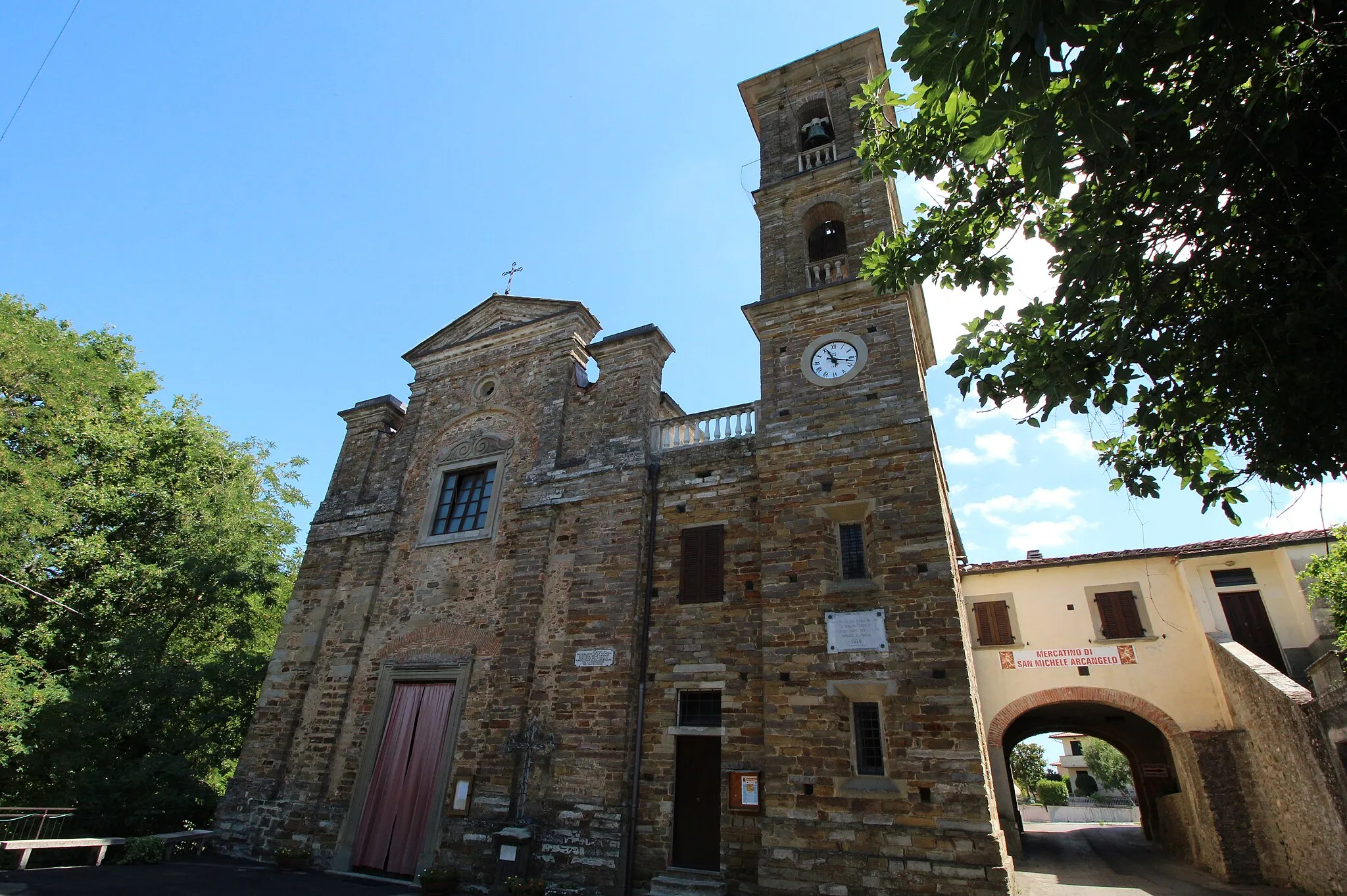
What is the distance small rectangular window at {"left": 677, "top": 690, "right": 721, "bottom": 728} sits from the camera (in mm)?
9352

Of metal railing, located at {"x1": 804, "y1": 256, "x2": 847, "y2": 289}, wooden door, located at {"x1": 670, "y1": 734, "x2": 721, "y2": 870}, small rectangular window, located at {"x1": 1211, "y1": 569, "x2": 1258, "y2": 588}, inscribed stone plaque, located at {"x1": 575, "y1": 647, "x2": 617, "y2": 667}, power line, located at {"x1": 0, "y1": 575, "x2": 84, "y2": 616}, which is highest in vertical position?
metal railing, located at {"x1": 804, "y1": 256, "x2": 847, "y2": 289}

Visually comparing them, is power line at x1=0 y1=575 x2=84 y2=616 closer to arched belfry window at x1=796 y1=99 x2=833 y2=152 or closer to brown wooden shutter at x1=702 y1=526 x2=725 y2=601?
brown wooden shutter at x1=702 y1=526 x2=725 y2=601

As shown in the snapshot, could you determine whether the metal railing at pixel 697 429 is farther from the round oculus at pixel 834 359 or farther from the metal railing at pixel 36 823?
the metal railing at pixel 36 823

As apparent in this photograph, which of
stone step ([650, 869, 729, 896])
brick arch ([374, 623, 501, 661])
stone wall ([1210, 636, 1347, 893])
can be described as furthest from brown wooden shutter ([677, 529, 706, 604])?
stone wall ([1210, 636, 1347, 893])

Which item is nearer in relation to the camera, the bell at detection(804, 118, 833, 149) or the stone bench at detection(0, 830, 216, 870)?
the stone bench at detection(0, 830, 216, 870)

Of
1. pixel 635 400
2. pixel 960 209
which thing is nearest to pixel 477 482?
pixel 635 400

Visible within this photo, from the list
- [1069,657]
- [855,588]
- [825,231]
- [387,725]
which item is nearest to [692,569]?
[855,588]

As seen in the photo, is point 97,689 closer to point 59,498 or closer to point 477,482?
point 59,498

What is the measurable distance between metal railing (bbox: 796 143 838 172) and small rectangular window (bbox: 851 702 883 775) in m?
9.83

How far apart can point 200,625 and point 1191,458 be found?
2037 centimetres

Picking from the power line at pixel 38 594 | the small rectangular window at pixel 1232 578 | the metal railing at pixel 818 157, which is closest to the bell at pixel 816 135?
the metal railing at pixel 818 157

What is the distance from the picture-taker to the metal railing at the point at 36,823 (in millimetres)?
11500

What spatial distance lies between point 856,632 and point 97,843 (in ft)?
40.1

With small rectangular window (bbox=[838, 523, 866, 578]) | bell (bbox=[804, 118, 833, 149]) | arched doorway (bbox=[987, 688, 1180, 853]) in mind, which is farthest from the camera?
bell (bbox=[804, 118, 833, 149])
